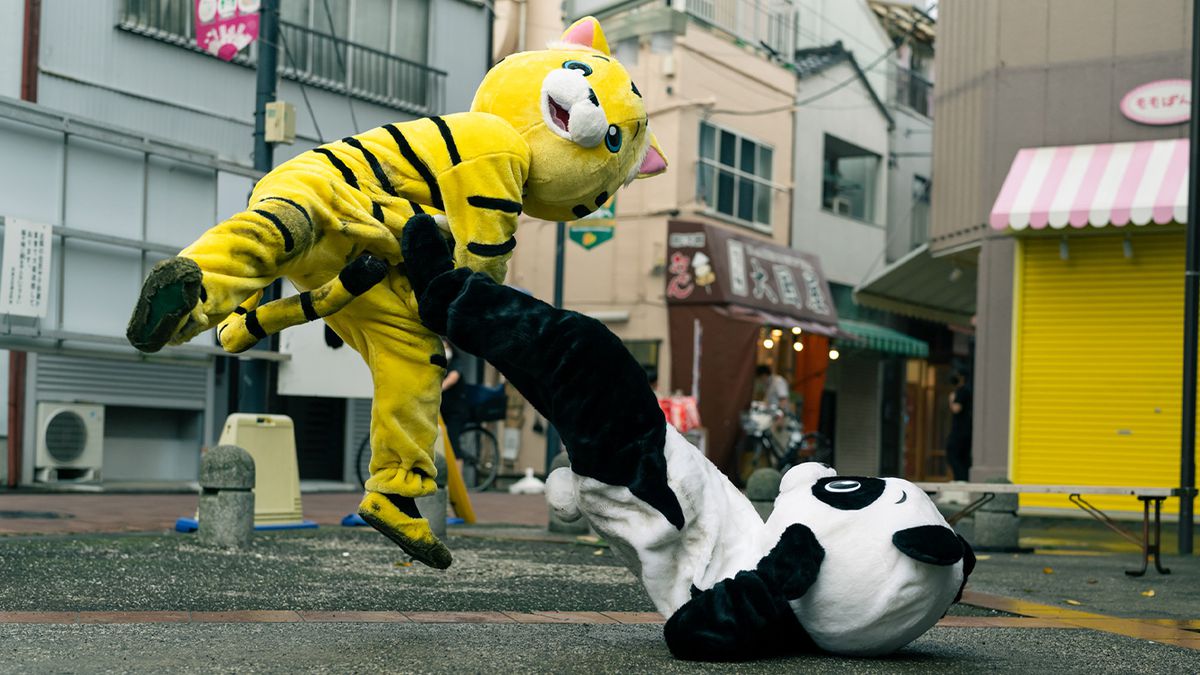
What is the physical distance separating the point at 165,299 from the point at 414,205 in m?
1.22

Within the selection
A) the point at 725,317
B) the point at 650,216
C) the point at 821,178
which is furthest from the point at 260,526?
the point at 821,178

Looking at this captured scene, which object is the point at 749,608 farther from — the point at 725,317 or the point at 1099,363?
the point at 725,317

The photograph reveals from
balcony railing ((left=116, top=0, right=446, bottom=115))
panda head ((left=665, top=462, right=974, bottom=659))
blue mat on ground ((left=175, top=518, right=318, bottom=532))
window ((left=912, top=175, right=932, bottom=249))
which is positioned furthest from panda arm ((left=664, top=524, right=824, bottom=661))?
window ((left=912, top=175, right=932, bottom=249))

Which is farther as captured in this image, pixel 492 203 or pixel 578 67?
pixel 578 67

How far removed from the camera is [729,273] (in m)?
23.5

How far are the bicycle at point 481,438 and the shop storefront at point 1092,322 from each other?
6.10 m

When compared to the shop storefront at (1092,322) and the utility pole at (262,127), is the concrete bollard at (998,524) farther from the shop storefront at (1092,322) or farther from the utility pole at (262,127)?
the utility pole at (262,127)

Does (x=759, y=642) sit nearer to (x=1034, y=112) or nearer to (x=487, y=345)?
(x=487, y=345)

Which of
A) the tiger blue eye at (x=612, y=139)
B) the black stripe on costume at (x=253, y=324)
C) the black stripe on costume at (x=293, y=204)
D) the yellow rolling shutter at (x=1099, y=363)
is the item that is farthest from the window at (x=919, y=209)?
the black stripe on costume at (x=293, y=204)

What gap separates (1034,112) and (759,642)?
1188 cm

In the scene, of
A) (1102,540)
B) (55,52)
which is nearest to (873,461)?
(1102,540)

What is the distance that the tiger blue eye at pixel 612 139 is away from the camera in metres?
5.04

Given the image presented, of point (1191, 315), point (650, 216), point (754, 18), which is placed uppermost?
point (754, 18)

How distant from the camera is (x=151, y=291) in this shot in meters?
3.67
